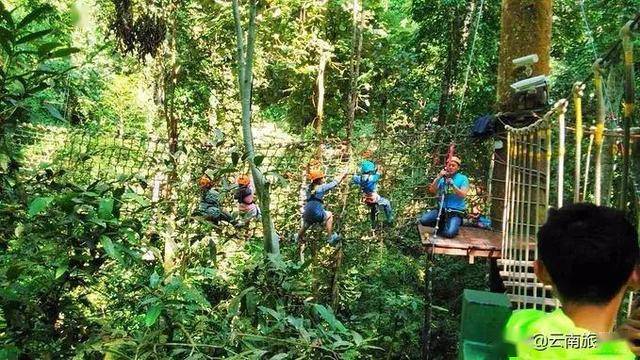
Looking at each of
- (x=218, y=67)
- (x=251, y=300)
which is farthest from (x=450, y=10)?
(x=251, y=300)

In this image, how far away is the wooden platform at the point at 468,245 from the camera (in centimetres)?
313

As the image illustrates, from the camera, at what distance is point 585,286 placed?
737 millimetres

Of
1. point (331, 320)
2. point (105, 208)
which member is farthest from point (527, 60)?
point (105, 208)

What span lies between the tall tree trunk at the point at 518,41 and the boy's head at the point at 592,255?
2.75m

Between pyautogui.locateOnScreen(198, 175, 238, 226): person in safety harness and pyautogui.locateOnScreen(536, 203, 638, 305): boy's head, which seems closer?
pyautogui.locateOnScreen(536, 203, 638, 305): boy's head

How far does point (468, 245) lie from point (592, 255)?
8.09 feet

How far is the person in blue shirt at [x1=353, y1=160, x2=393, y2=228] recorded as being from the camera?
15.5ft

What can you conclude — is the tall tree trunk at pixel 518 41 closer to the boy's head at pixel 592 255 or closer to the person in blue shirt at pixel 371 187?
the person in blue shirt at pixel 371 187

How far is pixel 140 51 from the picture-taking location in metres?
4.56

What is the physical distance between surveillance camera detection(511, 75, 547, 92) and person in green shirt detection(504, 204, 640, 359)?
2248mm

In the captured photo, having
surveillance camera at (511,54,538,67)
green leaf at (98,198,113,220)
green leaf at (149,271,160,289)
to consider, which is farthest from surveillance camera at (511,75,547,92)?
green leaf at (98,198,113,220)

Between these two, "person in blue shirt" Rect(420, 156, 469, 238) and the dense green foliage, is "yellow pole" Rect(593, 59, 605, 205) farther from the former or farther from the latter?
"person in blue shirt" Rect(420, 156, 469, 238)

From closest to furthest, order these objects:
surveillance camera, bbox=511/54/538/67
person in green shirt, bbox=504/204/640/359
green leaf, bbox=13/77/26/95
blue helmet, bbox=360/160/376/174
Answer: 1. person in green shirt, bbox=504/204/640/359
2. green leaf, bbox=13/77/26/95
3. surveillance camera, bbox=511/54/538/67
4. blue helmet, bbox=360/160/376/174

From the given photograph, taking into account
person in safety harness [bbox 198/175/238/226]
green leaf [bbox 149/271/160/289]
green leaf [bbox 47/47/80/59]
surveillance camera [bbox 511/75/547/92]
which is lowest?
green leaf [bbox 149/271/160/289]
